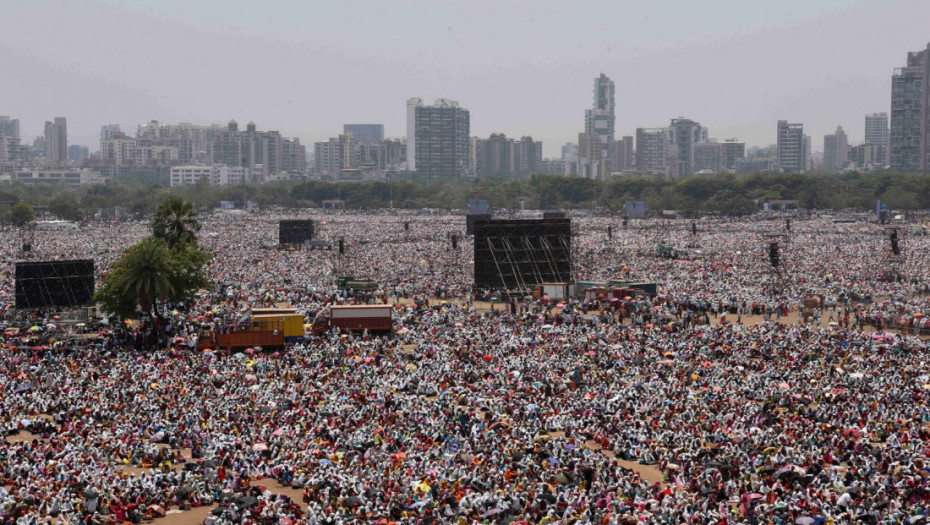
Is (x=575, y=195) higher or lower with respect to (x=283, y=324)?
higher

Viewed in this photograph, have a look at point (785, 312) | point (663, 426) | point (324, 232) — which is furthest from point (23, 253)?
point (663, 426)

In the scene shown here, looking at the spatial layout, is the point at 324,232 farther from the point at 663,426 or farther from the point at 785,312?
the point at 663,426

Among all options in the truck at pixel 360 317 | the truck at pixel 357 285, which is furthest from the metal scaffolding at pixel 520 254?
the truck at pixel 360 317

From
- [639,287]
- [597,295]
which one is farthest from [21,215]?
[639,287]

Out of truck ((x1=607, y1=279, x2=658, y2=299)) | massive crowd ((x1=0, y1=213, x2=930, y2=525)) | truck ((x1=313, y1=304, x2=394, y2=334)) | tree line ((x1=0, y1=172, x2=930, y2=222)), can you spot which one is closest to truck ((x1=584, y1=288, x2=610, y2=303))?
truck ((x1=607, y1=279, x2=658, y2=299))

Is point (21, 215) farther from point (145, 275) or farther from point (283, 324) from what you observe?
point (283, 324)
